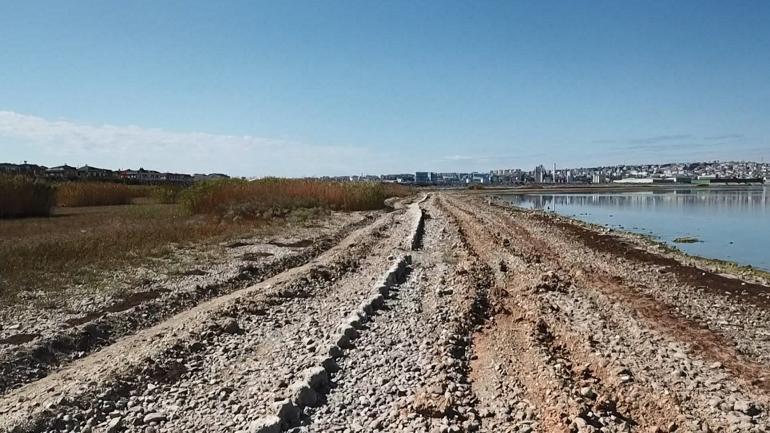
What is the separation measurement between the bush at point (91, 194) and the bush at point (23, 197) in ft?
31.6

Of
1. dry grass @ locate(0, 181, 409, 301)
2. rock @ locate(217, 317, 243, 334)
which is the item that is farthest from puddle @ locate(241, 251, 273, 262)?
rock @ locate(217, 317, 243, 334)

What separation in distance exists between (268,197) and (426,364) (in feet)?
92.6

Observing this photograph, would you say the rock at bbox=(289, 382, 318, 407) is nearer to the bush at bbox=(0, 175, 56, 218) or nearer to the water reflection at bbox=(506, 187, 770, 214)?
the bush at bbox=(0, 175, 56, 218)

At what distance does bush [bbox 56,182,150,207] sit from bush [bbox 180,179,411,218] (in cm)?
1543

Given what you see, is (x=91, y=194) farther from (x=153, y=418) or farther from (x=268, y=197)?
(x=153, y=418)

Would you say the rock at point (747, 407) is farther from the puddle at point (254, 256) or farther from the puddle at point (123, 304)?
the puddle at point (254, 256)

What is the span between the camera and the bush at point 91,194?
1768 inches

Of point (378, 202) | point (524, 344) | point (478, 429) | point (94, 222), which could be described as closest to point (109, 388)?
point (478, 429)

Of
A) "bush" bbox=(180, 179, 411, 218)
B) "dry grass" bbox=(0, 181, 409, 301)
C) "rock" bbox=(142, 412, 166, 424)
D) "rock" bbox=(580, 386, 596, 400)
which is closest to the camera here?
"rock" bbox=(142, 412, 166, 424)

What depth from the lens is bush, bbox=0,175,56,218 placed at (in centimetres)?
3200

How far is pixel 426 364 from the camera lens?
23.9 ft

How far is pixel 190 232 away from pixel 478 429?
1858cm

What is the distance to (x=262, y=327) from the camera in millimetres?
9227

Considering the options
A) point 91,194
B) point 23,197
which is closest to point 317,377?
point 23,197
